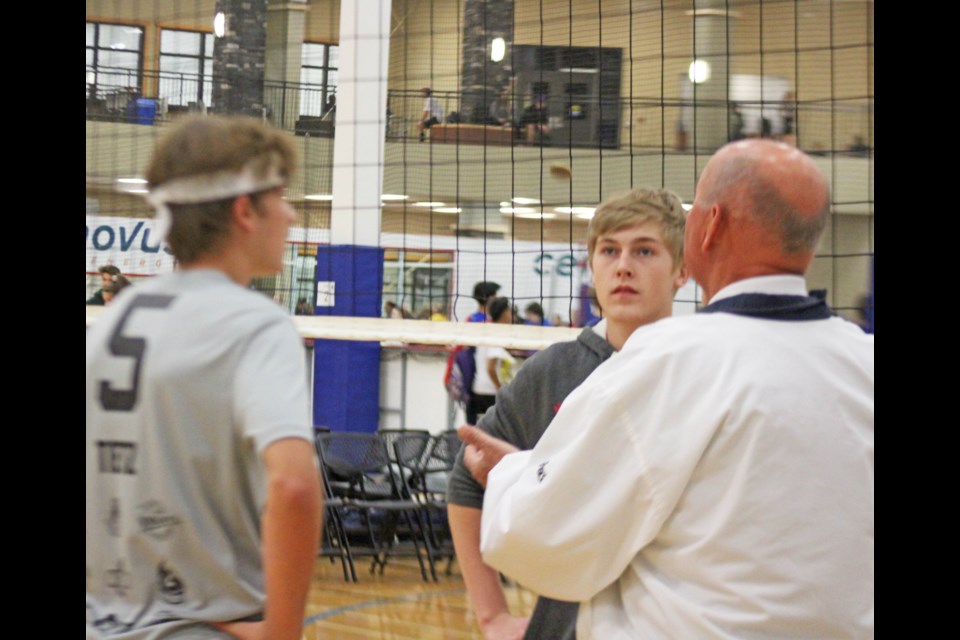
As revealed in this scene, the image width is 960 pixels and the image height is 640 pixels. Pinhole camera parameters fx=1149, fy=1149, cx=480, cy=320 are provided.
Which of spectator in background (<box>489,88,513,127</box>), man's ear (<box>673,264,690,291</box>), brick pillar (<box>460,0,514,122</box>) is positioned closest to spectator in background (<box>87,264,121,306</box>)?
man's ear (<box>673,264,690,291</box>)

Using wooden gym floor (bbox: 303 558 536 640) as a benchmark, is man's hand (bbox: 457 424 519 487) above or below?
Result: above

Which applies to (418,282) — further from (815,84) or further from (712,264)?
(712,264)

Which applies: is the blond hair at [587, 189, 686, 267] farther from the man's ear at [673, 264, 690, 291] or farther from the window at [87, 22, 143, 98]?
the window at [87, 22, 143, 98]

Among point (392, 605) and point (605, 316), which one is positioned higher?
point (605, 316)

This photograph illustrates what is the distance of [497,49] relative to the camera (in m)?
10.6

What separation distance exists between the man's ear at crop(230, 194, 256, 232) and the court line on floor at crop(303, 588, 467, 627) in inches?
170

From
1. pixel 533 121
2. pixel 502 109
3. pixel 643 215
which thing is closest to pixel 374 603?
pixel 643 215

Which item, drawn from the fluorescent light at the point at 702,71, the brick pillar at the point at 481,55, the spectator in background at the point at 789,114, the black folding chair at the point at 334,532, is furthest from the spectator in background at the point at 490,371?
the fluorescent light at the point at 702,71

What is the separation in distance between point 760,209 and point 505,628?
0.74m

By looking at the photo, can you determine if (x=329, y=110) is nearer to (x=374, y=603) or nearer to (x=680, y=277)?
(x=680, y=277)

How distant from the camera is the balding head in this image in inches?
54.8

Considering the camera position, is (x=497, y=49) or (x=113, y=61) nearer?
(x=113, y=61)

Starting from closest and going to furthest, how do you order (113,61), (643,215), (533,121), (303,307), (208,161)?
1. (208,161)
2. (643,215)
3. (303,307)
4. (113,61)
5. (533,121)
